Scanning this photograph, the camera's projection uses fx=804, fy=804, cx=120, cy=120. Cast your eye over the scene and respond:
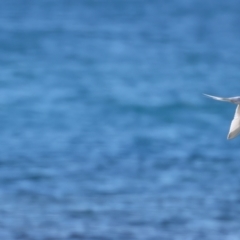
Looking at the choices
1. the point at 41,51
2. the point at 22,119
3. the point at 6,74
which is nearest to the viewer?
the point at 22,119

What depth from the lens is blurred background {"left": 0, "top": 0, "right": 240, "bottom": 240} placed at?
8.01 metres

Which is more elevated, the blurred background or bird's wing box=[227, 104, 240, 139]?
the blurred background

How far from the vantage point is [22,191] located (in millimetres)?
8672

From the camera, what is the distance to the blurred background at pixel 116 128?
8008 mm

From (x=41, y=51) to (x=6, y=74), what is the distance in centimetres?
320

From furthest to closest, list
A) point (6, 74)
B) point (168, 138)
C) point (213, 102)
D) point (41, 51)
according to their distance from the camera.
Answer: point (41, 51), point (6, 74), point (213, 102), point (168, 138)

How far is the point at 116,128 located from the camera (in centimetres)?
1248

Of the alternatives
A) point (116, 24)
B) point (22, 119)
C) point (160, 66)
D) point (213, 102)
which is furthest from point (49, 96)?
point (116, 24)

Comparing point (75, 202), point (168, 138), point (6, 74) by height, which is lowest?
point (75, 202)

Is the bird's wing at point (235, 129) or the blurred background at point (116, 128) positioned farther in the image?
the blurred background at point (116, 128)

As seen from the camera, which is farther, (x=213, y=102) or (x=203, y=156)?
(x=213, y=102)

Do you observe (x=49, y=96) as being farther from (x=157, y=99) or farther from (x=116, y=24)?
(x=116, y=24)

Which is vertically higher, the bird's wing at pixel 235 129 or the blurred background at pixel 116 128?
the blurred background at pixel 116 128

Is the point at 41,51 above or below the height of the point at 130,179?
above
